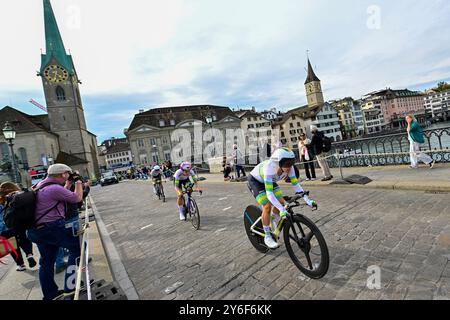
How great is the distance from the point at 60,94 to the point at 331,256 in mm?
70287

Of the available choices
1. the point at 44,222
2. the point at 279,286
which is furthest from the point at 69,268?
the point at 279,286

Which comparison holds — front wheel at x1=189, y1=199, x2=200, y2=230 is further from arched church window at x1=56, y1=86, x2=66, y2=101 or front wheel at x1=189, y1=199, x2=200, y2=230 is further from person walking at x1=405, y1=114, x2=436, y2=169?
arched church window at x1=56, y1=86, x2=66, y2=101

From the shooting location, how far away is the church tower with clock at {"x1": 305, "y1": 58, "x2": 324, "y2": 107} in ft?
352

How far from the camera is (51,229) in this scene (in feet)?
11.7

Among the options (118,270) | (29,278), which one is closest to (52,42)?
(29,278)

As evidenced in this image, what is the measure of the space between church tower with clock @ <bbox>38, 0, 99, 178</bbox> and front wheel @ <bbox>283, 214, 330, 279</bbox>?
200 ft

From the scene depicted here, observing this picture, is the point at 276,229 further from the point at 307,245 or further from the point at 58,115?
the point at 58,115

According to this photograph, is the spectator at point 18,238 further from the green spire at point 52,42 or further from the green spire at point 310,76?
the green spire at point 310,76

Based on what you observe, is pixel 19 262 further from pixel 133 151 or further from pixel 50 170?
pixel 133 151

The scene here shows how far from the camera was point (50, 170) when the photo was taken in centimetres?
364

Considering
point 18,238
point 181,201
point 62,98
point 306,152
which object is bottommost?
point 181,201

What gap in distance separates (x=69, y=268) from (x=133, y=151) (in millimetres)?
72520

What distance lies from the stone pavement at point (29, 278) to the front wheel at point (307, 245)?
299cm
